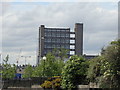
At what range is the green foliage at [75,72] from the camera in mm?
27375

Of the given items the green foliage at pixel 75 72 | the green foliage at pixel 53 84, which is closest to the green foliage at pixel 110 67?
the green foliage at pixel 75 72

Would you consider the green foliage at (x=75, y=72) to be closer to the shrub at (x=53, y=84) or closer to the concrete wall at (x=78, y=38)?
the shrub at (x=53, y=84)

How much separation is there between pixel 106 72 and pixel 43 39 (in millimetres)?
145221

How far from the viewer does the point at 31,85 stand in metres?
37.2

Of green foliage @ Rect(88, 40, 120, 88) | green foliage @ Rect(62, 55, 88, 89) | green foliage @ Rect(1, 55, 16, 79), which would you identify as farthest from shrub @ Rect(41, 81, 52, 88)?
green foliage @ Rect(1, 55, 16, 79)

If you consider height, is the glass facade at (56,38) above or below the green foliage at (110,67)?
above

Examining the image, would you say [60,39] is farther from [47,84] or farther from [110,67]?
[110,67]

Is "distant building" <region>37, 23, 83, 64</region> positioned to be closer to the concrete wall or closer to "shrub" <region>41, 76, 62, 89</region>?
the concrete wall

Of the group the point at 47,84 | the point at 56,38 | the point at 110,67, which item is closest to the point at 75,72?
the point at 47,84

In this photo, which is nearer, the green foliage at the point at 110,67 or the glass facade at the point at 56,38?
the green foliage at the point at 110,67

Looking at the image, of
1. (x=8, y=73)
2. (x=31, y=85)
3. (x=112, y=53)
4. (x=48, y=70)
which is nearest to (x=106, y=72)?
(x=112, y=53)

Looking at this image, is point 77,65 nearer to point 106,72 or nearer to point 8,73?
point 106,72

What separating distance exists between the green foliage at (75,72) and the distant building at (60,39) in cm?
13472

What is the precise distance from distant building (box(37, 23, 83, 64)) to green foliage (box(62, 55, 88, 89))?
442 ft
